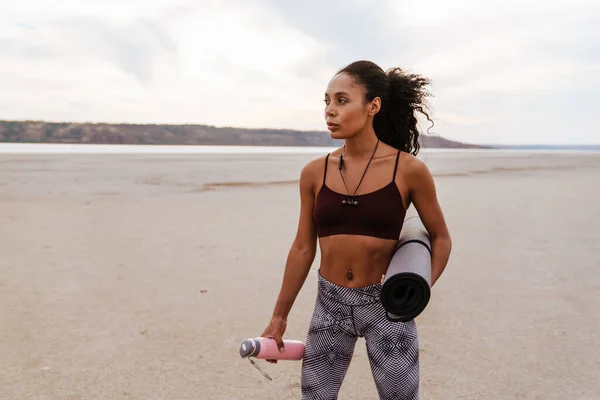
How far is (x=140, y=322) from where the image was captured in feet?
17.3

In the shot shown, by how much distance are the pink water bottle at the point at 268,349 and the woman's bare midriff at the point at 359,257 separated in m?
0.36

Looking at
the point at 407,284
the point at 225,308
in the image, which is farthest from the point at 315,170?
the point at 225,308

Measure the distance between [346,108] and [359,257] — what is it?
2.02 feet

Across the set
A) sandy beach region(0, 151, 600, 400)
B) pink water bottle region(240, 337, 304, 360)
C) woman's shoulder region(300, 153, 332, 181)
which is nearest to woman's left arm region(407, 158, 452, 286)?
woman's shoulder region(300, 153, 332, 181)

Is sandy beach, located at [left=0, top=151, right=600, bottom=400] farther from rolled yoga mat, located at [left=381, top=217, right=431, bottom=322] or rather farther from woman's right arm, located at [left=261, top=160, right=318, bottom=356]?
rolled yoga mat, located at [left=381, top=217, right=431, bottom=322]

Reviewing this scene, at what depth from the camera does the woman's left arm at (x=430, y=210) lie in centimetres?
233

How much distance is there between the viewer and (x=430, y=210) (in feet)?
7.75

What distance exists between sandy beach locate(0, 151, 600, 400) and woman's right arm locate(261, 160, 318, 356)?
4.95ft

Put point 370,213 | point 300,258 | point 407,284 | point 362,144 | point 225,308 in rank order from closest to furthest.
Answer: point 407,284
point 370,213
point 362,144
point 300,258
point 225,308

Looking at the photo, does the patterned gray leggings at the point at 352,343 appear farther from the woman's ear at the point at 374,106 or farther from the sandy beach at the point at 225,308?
the sandy beach at the point at 225,308

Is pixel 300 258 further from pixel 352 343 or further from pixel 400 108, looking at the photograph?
pixel 400 108

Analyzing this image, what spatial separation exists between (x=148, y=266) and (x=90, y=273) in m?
0.71

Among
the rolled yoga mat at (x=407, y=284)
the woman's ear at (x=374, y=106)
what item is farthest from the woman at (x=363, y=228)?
the rolled yoga mat at (x=407, y=284)

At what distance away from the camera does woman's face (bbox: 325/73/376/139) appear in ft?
7.74
